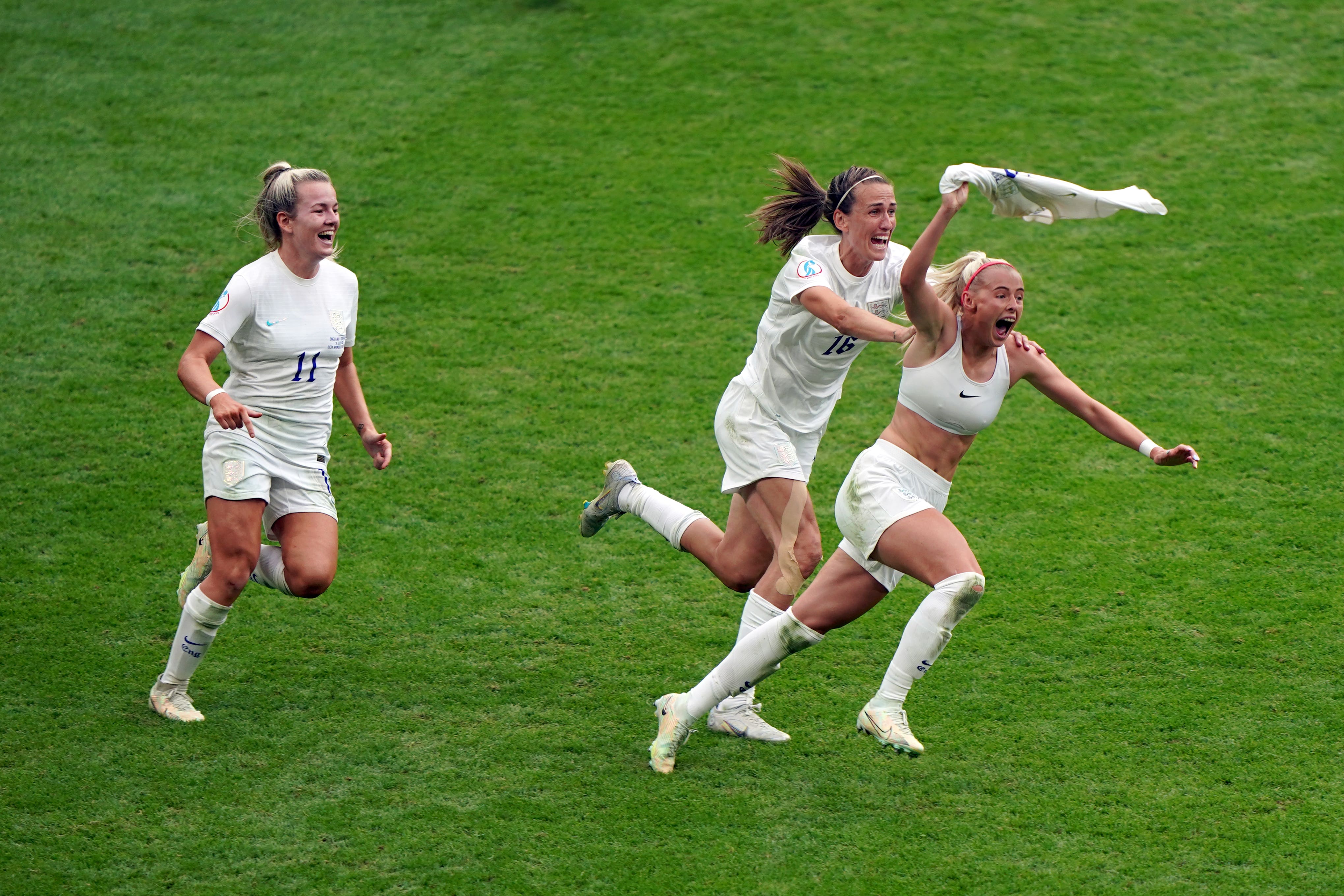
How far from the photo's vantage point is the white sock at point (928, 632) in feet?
15.4

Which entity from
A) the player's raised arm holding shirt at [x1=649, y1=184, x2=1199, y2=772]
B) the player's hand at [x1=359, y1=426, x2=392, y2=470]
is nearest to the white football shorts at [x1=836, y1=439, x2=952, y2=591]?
the player's raised arm holding shirt at [x1=649, y1=184, x2=1199, y2=772]

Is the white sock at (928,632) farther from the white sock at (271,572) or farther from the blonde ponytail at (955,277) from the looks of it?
the white sock at (271,572)

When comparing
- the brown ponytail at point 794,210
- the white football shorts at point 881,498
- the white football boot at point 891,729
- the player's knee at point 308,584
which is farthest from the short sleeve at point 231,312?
the white football boot at point 891,729

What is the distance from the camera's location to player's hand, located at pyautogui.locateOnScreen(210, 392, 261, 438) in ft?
16.2

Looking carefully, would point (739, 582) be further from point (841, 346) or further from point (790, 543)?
point (841, 346)

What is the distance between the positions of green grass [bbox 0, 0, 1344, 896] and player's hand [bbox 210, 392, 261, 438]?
4.43 ft

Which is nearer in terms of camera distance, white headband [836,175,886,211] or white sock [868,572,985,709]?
white sock [868,572,985,709]

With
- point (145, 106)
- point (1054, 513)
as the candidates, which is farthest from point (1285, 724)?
point (145, 106)

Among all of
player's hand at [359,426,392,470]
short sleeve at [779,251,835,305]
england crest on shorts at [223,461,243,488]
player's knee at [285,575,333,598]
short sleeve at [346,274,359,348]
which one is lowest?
player's knee at [285,575,333,598]

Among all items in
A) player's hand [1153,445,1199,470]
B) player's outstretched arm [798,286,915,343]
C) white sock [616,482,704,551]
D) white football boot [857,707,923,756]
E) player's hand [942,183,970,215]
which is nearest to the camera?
player's hand [942,183,970,215]

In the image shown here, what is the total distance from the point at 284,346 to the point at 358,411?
536 mm

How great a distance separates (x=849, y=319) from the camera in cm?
501

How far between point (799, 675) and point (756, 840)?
124 centimetres

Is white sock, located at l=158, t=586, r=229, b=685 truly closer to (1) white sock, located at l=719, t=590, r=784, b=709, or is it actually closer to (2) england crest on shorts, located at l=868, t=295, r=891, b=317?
(1) white sock, located at l=719, t=590, r=784, b=709
